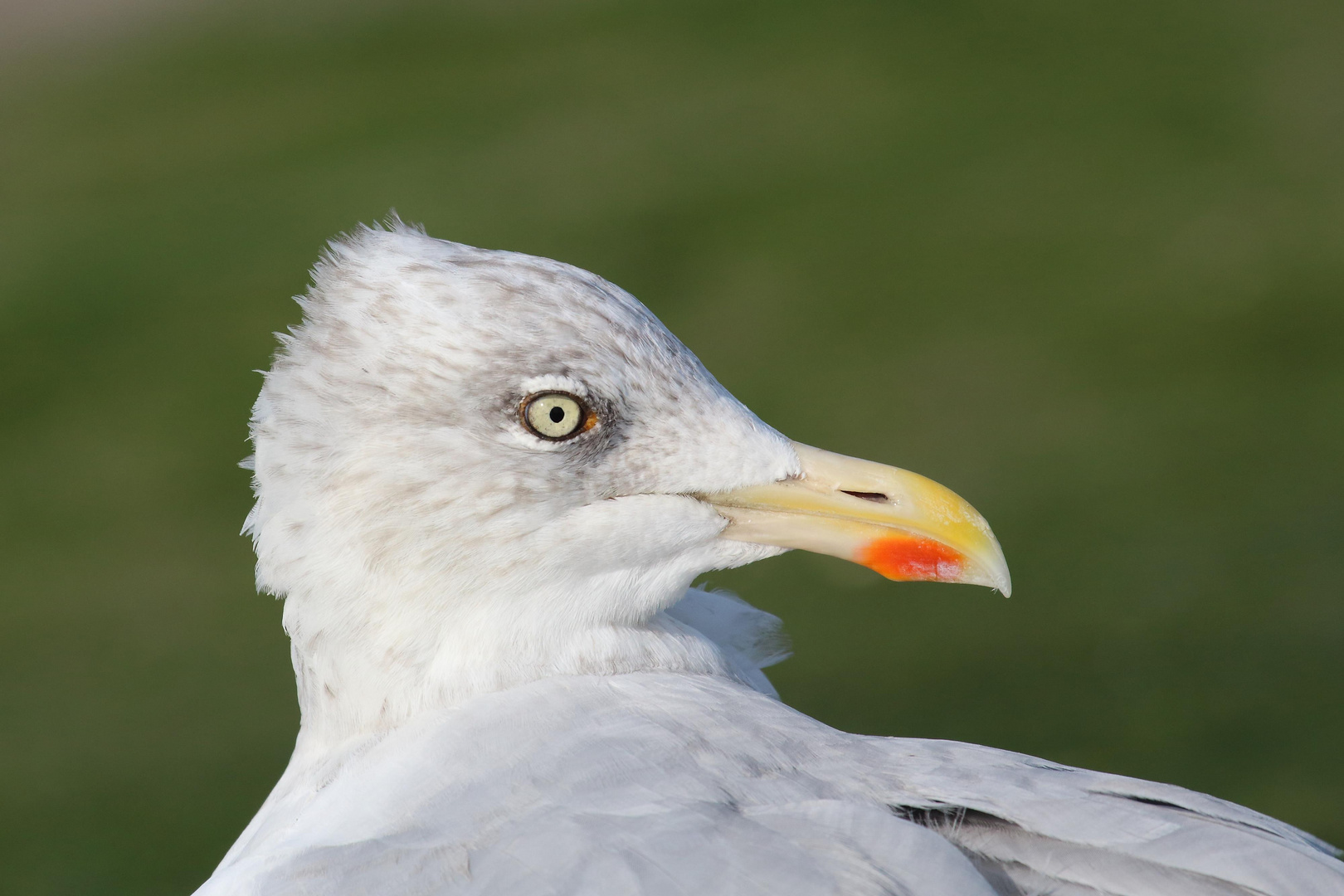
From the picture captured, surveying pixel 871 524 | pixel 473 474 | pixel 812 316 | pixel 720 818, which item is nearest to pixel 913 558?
pixel 871 524

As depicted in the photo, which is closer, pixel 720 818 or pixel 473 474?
pixel 720 818

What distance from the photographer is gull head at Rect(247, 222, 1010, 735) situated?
1.80 m

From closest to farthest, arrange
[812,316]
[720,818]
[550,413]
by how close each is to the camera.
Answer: [720,818] < [550,413] < [812,316]

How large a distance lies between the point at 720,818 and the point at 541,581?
0.44 metres

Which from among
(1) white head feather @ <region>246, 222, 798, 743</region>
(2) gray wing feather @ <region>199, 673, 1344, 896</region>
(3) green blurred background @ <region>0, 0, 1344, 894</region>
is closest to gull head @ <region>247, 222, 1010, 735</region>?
(1) white head feather @ <region>246, 222, 798, 743</region>

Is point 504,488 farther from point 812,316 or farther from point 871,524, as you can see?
point 812,316

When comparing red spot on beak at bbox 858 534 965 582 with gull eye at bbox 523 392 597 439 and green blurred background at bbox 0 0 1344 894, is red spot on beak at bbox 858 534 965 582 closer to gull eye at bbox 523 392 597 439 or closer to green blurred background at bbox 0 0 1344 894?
gull eye at bbox 523 392 597 439

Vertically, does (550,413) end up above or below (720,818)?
above

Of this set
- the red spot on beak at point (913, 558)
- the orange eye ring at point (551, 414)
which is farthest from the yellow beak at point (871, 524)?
the orange eye ring at point (551, 414)

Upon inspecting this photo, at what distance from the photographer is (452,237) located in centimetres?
675

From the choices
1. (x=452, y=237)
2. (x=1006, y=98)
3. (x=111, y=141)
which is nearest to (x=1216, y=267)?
(x=1006, y=98)

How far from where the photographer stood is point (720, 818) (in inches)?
61.6

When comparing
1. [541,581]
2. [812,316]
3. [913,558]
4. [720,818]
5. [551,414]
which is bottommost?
[720,818]

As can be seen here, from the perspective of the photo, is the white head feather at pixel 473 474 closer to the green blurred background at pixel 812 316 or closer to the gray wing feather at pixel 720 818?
the gray wing feather at pixel 720 818
